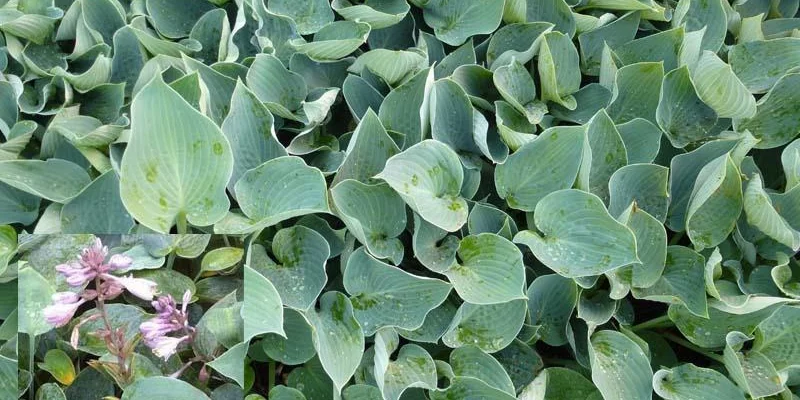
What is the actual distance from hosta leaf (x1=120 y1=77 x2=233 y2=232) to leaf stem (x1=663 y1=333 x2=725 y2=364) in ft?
2.88

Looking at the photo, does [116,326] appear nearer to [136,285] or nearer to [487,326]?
[136,285]

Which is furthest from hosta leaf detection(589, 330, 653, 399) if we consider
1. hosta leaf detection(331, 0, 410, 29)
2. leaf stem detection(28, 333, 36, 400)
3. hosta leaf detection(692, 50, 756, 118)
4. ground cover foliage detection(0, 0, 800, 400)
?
leaf stem detection(28, 333, 36, 400)

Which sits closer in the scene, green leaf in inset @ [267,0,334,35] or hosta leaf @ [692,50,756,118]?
hosta leaf @ [692,50,756,118]

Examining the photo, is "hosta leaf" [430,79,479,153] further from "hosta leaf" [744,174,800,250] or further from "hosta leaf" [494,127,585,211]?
"hosta leaf" [744,174,800,250]

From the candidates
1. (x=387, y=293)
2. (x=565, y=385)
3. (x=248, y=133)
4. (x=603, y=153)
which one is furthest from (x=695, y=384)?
(x=248, y=133)

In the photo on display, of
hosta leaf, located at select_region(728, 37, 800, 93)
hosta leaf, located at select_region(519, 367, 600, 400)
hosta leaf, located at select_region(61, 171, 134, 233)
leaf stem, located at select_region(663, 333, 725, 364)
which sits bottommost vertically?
leaf stem, located at select_region(663, 333, 725, 364)

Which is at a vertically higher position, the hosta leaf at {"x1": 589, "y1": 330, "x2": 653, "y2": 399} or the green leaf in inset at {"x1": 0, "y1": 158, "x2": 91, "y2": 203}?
the green leaf in inset at {"x1": 0, "y1": 158, "x2": 91, "y2": 203}

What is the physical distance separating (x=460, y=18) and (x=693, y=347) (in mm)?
830

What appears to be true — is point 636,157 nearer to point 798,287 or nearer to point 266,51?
point 798,287

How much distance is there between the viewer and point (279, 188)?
4.26 feet

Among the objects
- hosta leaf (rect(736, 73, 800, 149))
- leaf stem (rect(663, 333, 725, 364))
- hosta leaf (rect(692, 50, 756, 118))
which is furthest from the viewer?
hosta leaf (rect(736, 73, 800, 149))

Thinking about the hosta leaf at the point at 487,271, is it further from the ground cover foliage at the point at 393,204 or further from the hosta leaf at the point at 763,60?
the hosta leaf at the point at 763,60

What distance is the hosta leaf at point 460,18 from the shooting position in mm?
1666

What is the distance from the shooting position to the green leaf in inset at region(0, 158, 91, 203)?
1325mm
